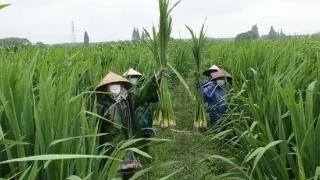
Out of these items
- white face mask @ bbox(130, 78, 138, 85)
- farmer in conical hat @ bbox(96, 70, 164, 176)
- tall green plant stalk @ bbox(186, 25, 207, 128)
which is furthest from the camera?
tall green plant stalk @ bbox(186, 25, 207, 128)

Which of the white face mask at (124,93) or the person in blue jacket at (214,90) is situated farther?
the person in blue jacket at (214,90)

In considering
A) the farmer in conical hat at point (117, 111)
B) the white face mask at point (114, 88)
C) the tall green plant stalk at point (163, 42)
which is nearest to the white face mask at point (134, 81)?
the tall green plant stalk at point (163, 42)

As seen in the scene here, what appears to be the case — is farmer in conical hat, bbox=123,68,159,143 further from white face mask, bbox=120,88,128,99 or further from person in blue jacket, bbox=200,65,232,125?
person in blue jacket, bbox=200,65,232,125

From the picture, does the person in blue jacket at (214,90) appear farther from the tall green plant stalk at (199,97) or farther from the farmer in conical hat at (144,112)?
the farmer in conical hat at (144,112)

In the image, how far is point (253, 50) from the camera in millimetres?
4836

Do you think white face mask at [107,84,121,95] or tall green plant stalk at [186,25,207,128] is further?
tall green plant stalk at [186,25,207,128]

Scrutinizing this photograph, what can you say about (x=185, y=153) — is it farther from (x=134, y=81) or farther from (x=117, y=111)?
(x=117, y=111)

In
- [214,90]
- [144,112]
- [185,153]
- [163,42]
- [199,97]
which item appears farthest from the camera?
[199,97]

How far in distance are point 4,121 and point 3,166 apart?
214 mm

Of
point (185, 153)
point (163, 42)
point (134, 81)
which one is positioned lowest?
point (185, 153)

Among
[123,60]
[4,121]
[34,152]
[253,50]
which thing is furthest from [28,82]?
[123,60]

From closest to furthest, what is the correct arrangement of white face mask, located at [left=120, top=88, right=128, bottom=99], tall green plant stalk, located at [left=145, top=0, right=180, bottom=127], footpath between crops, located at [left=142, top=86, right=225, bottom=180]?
white face mask, located at [left=120, top=88, right=128, bottom=99]
tall green plant stalk, located at [left=145, top=0, right=180, bottom=127]
footpath between crops, located at [left=142, top=86, right=225, bottom=180]

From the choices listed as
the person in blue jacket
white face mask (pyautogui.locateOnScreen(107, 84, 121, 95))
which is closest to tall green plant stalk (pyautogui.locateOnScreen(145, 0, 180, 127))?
white face mask (pyautogui.locateOnScreen(107, 84, 121, 95))

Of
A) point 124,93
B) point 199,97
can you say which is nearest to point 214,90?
point 199,97
